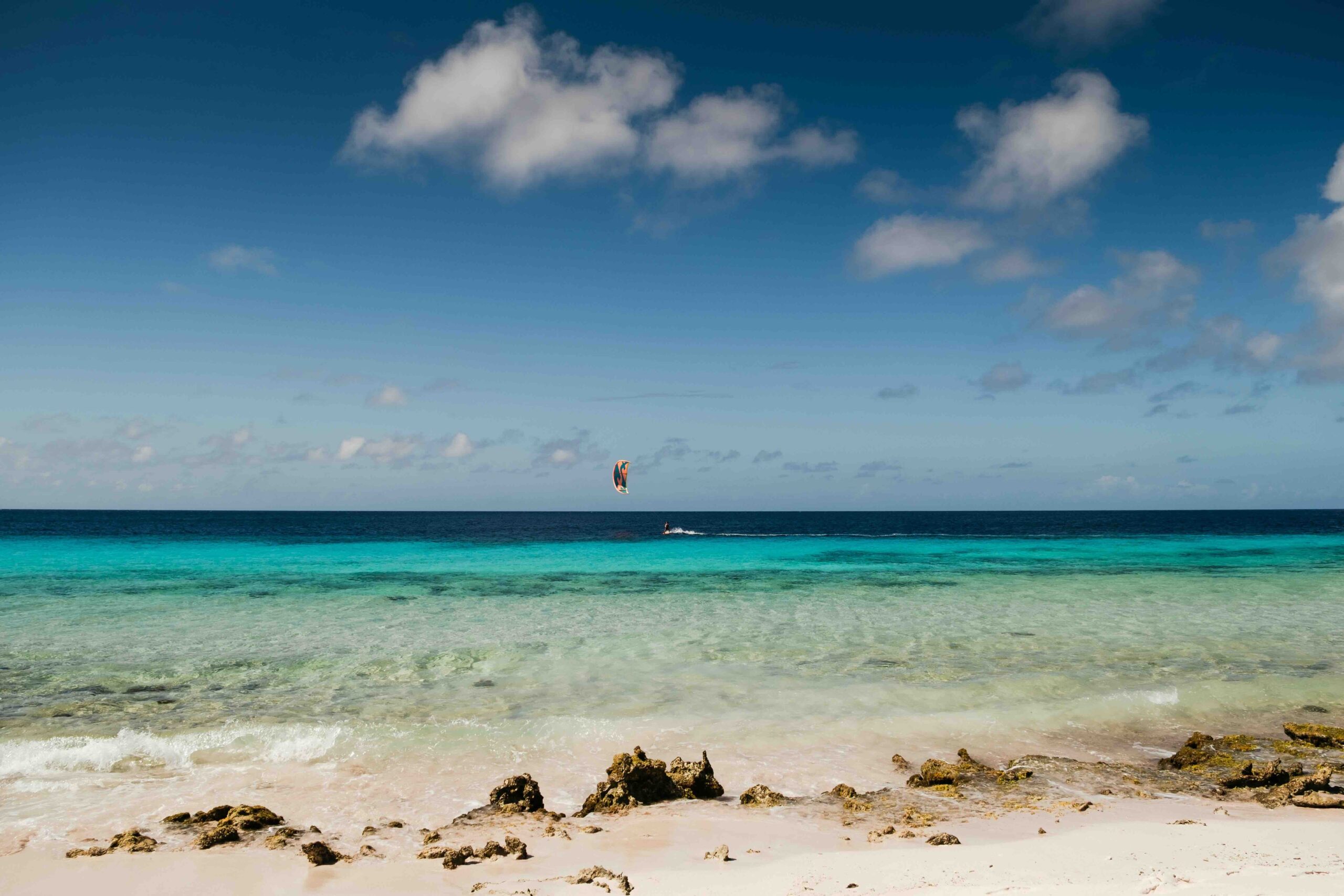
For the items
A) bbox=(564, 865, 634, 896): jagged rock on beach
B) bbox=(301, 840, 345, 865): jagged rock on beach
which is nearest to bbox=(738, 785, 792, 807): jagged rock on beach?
bbox=(564, 865, 634, 896): jagged rock on beach

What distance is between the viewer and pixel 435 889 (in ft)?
16.1

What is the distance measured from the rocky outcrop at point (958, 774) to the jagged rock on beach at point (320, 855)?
205 inches

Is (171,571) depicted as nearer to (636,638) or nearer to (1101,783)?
(636,638)

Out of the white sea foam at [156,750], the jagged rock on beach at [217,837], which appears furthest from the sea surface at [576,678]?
the jagged rock on beach at [217,837]

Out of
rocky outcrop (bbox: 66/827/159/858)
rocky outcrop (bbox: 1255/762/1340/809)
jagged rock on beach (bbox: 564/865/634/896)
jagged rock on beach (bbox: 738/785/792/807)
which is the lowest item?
jagged rock on beach (bbox: 738/785/792/807)

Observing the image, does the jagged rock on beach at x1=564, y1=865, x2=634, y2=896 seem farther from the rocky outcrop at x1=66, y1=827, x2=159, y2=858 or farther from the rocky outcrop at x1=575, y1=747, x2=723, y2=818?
the rocky outcrop at x1=66, y1=827, x2=159, y2=858

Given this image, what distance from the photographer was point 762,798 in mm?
6613

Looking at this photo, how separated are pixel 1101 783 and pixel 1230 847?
5.77 ft

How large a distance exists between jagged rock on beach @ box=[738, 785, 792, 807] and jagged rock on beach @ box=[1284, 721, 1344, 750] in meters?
6.56

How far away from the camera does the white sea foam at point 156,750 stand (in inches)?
294

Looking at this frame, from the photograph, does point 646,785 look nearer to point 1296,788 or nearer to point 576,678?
point 576,678

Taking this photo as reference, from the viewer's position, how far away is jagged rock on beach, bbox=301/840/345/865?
527 centimetres

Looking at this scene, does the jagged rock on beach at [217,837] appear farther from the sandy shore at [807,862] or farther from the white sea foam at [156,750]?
the white sea foam at [156,750]

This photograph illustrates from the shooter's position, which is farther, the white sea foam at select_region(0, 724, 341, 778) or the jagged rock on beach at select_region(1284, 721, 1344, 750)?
the jagged rock on beach at select_region(1284, 721, 1344, 750)
